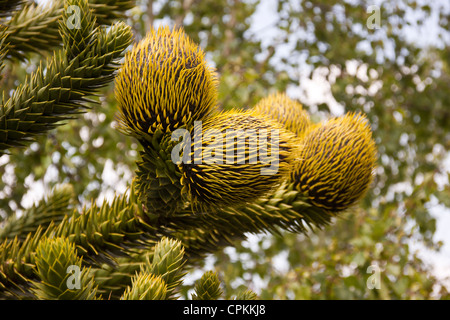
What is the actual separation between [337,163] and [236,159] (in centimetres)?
32

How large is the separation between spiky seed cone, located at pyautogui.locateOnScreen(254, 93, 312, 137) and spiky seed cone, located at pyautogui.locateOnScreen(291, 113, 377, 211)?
4.2 inches

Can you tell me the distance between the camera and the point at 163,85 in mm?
859

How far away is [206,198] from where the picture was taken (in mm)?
896

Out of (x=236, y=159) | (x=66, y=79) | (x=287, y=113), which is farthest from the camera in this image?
(x=287, y=113)

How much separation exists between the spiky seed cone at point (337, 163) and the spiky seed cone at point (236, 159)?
0.58 ft

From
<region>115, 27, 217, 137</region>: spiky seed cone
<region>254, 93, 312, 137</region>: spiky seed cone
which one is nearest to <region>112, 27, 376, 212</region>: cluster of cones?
<region>115, 27, 217, 137</region>: spiky seed cone

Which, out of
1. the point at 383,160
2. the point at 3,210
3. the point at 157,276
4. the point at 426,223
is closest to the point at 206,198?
the point at 157,276

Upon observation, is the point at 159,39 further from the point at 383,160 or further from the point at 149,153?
the point at 383,160

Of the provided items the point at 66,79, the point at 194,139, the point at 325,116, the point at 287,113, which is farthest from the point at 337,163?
the point at 325,116

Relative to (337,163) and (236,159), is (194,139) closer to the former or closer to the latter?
(236,159)

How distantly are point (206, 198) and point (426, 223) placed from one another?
8.09 ft

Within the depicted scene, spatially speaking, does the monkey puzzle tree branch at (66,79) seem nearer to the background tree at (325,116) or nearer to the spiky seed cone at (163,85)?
the spiky seed cone at (163,85)

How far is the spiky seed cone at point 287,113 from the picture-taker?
1.19 meters

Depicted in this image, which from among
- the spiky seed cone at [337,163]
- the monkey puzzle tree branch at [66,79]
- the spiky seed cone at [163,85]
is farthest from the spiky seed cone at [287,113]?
the monkey puzzle tree branch at [66,79]
